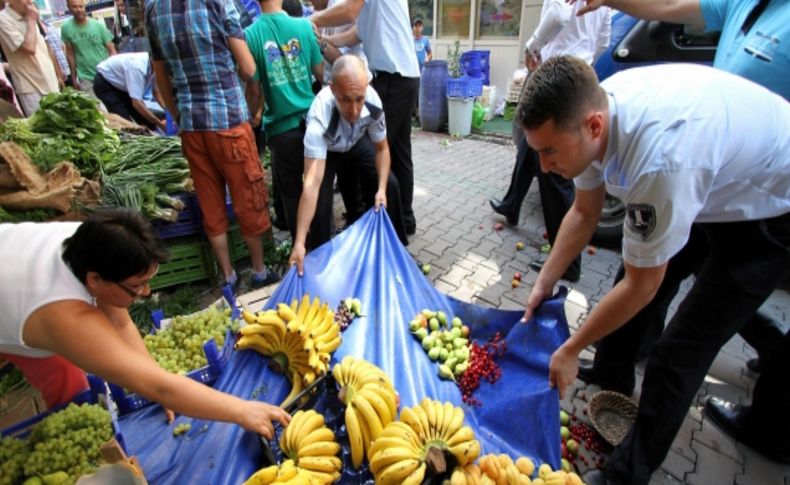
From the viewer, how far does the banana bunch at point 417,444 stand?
148cm

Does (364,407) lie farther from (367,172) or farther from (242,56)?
(242,56)

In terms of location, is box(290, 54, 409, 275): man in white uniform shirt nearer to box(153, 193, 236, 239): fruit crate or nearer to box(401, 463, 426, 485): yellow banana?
box(153, 193, 236, 239): fruit crate

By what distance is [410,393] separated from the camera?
2.27m

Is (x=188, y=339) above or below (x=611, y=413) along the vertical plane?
above

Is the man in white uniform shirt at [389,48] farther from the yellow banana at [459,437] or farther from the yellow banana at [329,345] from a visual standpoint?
the yellow banana at [459,437]

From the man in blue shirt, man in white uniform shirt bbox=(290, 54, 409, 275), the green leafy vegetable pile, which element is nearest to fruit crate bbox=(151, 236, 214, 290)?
the green leafy vegetable pile

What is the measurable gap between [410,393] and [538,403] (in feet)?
2.15

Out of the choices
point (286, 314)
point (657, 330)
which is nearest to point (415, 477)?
point (286, 314)

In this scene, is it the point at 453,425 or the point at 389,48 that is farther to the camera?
the point at 389,48

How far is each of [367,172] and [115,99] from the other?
498cm

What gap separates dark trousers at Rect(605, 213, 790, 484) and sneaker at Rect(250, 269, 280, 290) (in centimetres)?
305

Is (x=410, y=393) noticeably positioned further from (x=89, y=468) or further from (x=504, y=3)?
(x=504, y=3)

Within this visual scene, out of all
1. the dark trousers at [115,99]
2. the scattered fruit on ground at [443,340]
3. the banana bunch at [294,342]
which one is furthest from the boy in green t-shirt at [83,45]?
the scattered fruit on ground at [443,340]

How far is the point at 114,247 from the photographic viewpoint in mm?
1485
